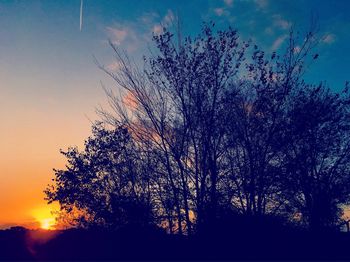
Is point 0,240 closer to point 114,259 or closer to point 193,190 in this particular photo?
point 114,259

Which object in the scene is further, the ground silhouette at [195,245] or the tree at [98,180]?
the tree at [98,180]

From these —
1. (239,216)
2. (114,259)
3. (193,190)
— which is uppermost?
(193,190)

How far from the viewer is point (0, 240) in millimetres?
15797

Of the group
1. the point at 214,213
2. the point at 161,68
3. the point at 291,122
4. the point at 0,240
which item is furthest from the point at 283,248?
the point at 0,240

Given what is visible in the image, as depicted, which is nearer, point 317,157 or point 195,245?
point 195,245

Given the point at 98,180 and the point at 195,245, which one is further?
the point at 98,180

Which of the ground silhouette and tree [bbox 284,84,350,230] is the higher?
tree [bbox 284,84,350,230]

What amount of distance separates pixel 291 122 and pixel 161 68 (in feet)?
29.2

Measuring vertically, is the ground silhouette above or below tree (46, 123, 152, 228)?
below

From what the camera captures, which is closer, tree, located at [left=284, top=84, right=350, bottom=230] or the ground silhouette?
the ground silhouette

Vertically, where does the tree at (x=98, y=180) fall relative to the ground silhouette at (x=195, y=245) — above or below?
above

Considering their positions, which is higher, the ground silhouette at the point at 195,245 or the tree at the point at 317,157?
the tree at the point at 317,157

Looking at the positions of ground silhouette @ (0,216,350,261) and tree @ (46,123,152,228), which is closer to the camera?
ground silhouette @ (0,216,350,261)

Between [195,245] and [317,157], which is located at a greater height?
[317,157]
